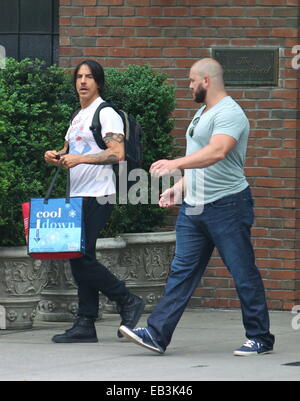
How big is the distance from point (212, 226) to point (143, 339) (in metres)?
0.88

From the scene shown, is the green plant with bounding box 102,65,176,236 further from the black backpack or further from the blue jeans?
the blue jeans

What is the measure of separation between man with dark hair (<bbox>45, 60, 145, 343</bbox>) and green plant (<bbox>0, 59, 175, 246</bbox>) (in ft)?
2.12

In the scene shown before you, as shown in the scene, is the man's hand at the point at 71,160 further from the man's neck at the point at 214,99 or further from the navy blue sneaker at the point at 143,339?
the navy blue sneaker at the point at 143,339

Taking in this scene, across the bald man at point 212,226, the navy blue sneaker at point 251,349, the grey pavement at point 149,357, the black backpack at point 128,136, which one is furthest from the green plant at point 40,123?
the navy blue sneaker at point 251,349

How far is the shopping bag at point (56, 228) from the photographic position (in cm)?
861

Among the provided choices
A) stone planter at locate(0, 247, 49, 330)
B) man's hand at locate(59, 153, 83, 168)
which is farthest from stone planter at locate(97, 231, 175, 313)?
man's hand at locate(59, 153, 83, 168)

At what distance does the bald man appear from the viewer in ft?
26.9

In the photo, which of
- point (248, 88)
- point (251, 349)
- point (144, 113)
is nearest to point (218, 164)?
point (251, 349)

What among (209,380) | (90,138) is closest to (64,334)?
(90,138)

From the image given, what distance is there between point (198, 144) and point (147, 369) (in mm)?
1546

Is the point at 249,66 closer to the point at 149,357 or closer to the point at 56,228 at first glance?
the point at 56,228

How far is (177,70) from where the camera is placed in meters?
11.1

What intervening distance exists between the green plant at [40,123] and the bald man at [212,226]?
63.8 inches

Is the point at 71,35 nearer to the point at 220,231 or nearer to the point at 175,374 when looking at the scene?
the point at 220,231
